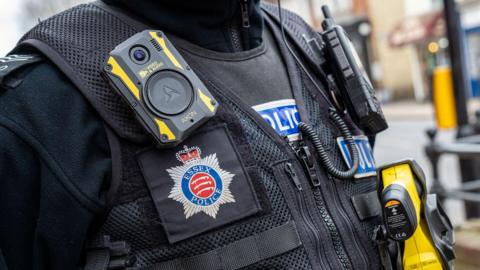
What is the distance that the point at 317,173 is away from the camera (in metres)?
1.28

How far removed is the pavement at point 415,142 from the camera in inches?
333

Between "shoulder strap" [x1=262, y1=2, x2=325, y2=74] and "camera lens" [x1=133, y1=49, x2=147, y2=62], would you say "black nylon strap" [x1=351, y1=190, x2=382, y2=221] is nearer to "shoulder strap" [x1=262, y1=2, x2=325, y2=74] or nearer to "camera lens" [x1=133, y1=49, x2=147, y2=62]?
"shoulder strap" [x1=262, y1=2, x2=325, y2=74]

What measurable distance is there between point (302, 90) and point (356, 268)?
0.46 m

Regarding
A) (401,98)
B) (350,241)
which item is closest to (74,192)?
(350,241)

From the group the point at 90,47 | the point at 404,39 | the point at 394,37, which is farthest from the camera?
the point at 394,37

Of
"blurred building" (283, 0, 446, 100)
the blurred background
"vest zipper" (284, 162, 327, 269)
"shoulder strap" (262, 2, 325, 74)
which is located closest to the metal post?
the blurred background

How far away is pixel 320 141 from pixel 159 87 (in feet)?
1.43

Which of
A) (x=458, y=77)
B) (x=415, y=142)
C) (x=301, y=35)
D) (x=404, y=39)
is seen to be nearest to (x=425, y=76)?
(x=404, y=39)

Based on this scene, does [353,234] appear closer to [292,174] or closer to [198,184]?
[292,174]

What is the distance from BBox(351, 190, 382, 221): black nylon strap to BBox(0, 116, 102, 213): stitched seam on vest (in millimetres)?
626

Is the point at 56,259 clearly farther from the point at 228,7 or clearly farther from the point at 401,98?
the point at 401,98

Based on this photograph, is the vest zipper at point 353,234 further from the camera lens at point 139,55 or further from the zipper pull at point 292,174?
the camera lens at point 139,55

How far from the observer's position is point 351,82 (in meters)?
1.50

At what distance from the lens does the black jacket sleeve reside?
1.04m
